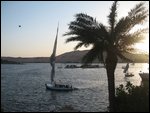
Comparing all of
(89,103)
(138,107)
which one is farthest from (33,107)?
(138,107)

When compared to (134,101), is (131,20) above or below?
above

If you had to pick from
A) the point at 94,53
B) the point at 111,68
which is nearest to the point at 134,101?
the point at 111,68

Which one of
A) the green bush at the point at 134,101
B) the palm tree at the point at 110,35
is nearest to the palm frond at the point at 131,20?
the palm tree at the point at 110,35

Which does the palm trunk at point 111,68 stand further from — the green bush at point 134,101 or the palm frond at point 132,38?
the palm frond at point 132,38

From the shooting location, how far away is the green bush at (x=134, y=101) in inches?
890

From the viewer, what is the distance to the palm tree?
2553 centimetres

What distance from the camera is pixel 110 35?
2588cm

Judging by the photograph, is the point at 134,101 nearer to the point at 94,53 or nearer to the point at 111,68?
the point at 111,68

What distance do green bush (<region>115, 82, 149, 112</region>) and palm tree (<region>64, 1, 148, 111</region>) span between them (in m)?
0.67

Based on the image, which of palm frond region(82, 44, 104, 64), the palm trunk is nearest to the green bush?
the palm trunk

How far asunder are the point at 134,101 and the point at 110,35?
5.71m

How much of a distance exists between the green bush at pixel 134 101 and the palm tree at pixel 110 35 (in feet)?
2.19

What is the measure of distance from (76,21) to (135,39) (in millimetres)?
5094

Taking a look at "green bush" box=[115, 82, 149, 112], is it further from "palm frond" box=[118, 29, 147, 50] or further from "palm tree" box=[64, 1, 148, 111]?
"palm frond" box=[118, 29, 147, 50]
